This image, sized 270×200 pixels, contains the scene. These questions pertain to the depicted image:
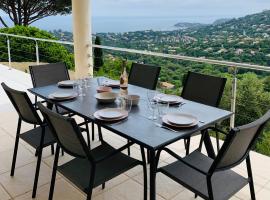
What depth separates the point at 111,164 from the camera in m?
2.04

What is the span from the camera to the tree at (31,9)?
38.6 ft

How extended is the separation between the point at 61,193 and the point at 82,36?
289cm

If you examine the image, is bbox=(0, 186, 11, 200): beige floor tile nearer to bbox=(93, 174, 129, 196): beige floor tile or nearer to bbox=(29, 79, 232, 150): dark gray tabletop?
bbox=(93, 174, 129, 196): beige floor tile

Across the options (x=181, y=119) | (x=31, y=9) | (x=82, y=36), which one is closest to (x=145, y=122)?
(x=181, y=119)

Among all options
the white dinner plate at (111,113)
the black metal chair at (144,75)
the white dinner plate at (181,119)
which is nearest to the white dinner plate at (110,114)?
the white dinner plate at (111,113)

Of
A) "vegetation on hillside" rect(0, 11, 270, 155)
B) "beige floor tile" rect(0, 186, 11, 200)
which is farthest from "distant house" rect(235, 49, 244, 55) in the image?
"beige floor tile" rect(0, 186, 11, 200)

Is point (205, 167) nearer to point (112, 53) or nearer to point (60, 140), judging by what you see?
point (60, 140)

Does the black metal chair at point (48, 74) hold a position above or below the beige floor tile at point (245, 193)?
above

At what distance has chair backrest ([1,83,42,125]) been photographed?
2.22 m

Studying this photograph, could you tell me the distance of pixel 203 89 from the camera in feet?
8.75

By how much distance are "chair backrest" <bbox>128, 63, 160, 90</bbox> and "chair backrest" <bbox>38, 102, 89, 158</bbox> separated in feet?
4.46

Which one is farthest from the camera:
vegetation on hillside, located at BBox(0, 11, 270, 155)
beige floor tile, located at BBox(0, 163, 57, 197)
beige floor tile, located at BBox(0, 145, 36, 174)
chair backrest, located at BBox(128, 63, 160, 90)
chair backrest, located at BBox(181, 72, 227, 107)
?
vegetation on hillside, located at BBox(0, 11, 270, 155)

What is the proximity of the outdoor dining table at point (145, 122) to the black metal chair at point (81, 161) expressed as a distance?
6.7 inches

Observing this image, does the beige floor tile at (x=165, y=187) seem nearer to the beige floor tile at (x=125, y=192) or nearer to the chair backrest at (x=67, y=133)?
the beige floor tile at (x=125, y=192)
